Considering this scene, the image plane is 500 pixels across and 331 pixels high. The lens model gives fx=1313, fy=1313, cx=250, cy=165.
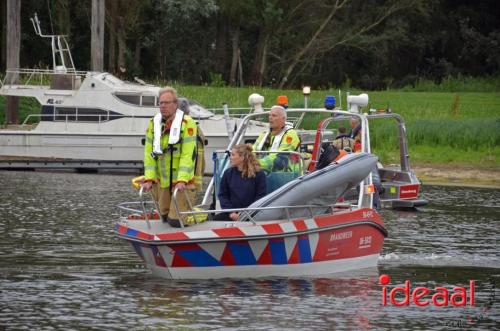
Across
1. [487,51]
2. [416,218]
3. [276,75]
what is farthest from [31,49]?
[416,218]

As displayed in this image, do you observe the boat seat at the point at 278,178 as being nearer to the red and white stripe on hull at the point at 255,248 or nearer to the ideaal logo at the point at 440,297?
the red and white stripe on hull at the point at 255,248

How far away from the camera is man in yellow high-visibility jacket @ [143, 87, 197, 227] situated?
1438 cm

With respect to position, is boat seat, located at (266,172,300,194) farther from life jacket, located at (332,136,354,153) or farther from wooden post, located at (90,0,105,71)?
wooden post, located at (90,0,105,71)

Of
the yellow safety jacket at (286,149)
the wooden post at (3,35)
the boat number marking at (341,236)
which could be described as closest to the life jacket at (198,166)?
the yellow safety jacket at (286,149)

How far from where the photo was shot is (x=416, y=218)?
2256cm

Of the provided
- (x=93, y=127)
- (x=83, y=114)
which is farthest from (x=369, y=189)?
(x=83, y=114)

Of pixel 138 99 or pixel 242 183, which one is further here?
pixel 138 99

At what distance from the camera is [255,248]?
14656 millimetres

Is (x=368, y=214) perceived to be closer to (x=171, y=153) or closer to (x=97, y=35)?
(x=171, y=153)

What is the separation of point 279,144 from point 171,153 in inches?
72.7

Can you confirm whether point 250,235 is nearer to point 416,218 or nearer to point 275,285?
point 275,285

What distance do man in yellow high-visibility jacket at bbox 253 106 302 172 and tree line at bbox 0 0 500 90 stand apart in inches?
1412

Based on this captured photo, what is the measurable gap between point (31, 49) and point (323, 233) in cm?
4275

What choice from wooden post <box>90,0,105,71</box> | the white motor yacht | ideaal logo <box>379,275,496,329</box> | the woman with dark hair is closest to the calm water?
ideaal logo <box>379,275,496,329</box>
